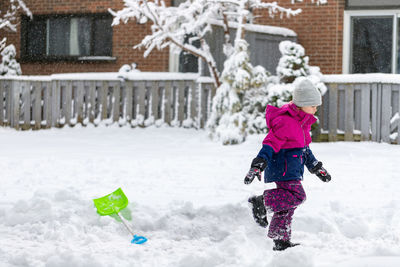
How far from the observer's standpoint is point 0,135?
1277 centimetres

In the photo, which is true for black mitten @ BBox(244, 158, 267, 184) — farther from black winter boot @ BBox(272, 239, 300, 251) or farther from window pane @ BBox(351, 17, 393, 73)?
window pane @ BBox(351, 17, 393, 73)

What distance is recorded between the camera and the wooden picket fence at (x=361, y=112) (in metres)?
10.6

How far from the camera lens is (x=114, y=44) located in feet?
52.6

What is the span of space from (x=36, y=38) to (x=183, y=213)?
1268 centimetres

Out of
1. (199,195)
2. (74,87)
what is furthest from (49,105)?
(199,195)

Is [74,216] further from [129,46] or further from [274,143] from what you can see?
[129,46]

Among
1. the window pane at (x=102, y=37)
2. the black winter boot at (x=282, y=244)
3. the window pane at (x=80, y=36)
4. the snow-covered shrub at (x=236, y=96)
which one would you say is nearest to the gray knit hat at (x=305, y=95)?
the black winter boot at (x=282, y=244)

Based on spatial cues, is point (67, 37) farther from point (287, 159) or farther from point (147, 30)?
point (287, 159)

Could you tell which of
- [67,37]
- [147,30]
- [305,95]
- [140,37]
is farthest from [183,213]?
A: [67,37]

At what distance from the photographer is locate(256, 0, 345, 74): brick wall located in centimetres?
1418

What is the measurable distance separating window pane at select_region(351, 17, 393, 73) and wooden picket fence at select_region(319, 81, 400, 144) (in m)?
3.10

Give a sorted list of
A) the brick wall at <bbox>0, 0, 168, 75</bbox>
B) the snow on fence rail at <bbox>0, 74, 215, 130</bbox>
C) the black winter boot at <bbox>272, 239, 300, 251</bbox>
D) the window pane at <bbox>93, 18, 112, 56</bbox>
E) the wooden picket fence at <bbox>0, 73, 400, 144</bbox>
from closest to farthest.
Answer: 1. the black winter boot at <bbox>272, 239, 300, 251</bbox>
2. the wooden picket fence at <bbox>0, 73, 400, 144</bbox>
3. the snow on fence rail at <bbox>0, 74, 215, 130</bbox>
4. the brick wall at <bbox>0, 0, 168, 75</bbox>
5. the window pane at <bbox>93, 18, 112, 56</bbox>

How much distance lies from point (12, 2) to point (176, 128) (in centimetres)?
688

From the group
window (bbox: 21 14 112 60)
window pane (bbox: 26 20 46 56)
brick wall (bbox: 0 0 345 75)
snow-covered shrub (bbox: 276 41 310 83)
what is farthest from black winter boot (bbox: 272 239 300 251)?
window pane (bbox: 26 20 46 56)
